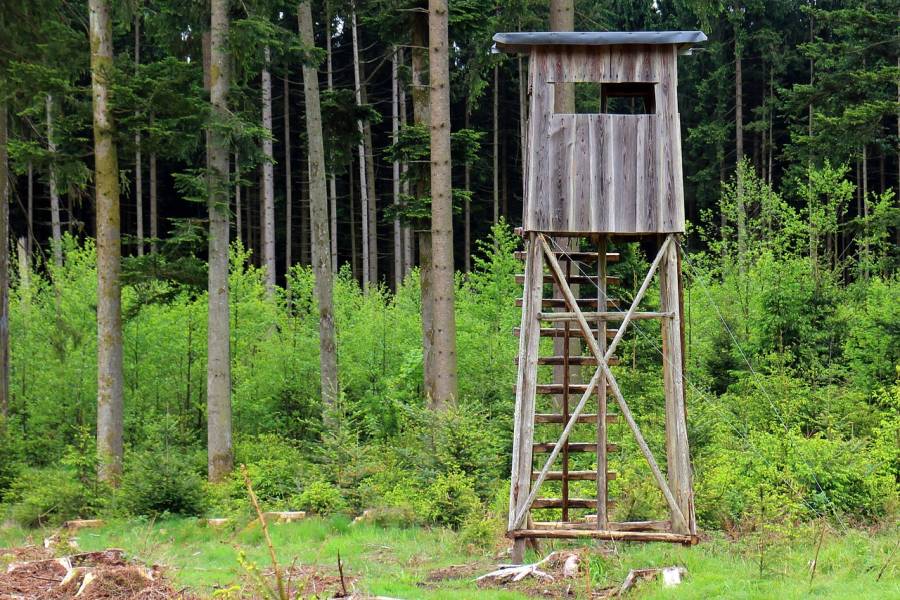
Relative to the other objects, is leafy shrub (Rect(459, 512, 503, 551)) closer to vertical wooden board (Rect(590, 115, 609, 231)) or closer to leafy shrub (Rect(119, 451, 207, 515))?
vertical wooden board (Rect(590, 115, 609, 231))

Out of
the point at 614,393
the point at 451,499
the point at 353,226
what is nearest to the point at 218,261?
the point at 451,499

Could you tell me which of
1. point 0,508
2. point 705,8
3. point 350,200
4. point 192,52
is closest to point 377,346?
point 192,52

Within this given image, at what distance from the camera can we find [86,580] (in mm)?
8594

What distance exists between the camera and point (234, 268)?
74.6 feet

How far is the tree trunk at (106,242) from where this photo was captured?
16.3 m

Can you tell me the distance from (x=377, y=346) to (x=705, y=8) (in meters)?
11.3

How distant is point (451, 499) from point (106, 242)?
7.98m

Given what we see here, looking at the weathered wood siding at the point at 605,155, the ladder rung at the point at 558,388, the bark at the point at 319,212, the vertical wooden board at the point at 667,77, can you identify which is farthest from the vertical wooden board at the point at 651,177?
the bark at the point at 319,212

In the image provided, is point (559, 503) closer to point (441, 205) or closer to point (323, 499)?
point (323, 499)

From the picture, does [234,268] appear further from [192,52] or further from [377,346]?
[192,52]

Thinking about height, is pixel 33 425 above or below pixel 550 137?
below

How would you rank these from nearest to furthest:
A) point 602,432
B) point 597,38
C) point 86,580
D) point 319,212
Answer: point 86,580
point 597,38
point 602,432
point 319,212

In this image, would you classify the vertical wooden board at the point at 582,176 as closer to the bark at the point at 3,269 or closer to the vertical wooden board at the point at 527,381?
the vertical wooden board at the point at 527,381

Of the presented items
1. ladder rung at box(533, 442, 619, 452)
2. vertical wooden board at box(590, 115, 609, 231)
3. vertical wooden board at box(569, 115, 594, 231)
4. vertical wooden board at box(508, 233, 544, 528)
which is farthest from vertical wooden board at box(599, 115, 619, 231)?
ladder rung at box(533, 442, 619, 452)
